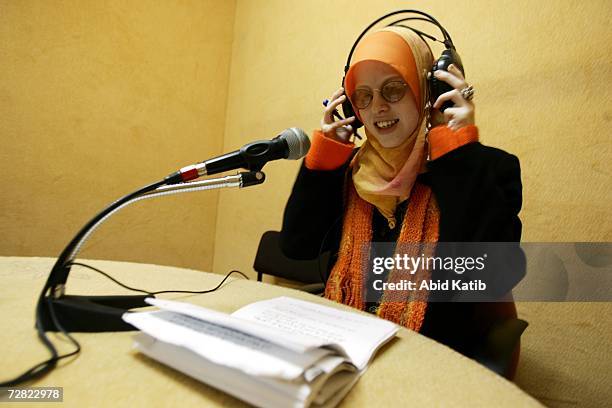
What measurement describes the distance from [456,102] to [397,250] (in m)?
0.41

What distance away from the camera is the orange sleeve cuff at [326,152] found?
3.41 feet

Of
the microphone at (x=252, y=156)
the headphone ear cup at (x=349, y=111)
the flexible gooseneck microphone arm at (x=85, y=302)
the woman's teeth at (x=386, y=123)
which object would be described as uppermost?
the headphone ear cup at (x=349, y=111)

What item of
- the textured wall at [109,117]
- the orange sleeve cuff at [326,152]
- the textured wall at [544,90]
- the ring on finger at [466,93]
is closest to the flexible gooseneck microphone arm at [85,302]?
the orange sleeve cuff at [326,152]

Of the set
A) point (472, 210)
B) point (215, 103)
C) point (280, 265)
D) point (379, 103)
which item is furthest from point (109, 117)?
point (472, 210)

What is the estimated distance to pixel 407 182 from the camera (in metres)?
0.97

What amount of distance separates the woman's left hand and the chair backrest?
897 millimetres

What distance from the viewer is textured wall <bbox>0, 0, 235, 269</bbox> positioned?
5.53ft

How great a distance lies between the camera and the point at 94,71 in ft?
6.12

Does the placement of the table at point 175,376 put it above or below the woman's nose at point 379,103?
below

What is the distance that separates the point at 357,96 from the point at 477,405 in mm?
818

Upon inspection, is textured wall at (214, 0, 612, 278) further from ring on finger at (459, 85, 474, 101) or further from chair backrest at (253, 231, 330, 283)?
chair backrest at (253, 231, 330, 283)

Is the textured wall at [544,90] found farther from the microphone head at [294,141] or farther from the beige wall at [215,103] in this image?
the microphone head at [294,141]

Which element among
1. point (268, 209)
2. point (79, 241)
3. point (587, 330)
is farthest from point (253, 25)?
point (587, 330)

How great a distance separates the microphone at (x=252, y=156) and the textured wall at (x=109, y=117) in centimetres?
163
